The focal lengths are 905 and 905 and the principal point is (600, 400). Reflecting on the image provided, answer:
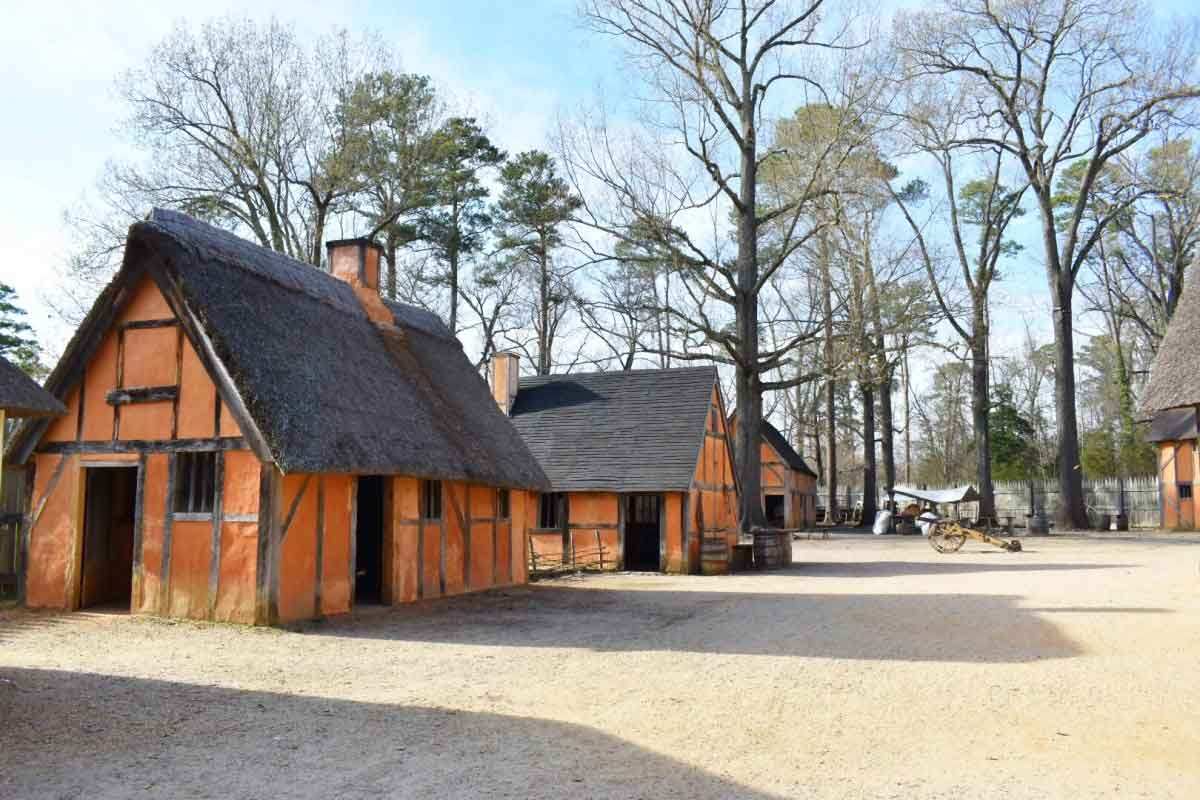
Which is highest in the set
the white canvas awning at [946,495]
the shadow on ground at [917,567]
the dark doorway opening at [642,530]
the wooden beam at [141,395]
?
the wooden beam at [141,395]

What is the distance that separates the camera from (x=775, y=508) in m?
43.8

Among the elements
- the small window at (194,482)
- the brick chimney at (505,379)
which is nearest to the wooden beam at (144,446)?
the small window at (194,482)

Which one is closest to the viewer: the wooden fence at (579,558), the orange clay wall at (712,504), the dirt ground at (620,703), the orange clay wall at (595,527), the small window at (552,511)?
the dirt ground at (620,703)

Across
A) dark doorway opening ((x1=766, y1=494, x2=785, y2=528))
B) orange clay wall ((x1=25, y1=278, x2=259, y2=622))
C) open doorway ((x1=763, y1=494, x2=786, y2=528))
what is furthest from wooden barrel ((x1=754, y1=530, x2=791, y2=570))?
dark doorway opening ((x1=766, y1=494, x2=785, y2=528))

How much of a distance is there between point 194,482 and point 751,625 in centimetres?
745

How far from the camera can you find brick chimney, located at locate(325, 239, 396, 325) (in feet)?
53.1

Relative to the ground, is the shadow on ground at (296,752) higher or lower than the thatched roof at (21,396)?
lower

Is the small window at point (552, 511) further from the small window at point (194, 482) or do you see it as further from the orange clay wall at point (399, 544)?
the small window at point (194, 482)

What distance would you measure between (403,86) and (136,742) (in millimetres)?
25688

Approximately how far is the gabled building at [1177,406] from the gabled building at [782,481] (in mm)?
14299

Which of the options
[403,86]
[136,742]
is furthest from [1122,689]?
[403,86]

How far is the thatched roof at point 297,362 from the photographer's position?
11211 mm

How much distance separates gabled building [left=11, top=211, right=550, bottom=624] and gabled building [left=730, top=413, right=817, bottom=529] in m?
27.4

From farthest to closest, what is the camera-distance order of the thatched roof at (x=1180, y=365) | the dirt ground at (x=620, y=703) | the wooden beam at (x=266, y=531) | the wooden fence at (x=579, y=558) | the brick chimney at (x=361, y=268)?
the wooden fence at (x=579, y=558) < the thatched roof at (x=1180, y=365) < the brick chimney at (x=361, y=268) < the wooden beam at (x=266, y=531) < the dirt ground at (x=620, y=703)
